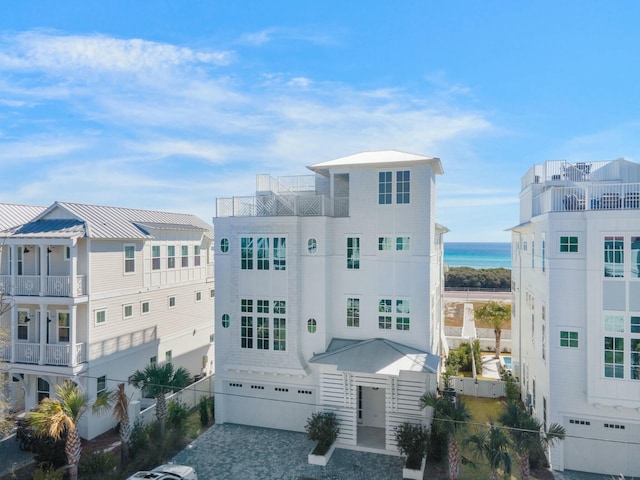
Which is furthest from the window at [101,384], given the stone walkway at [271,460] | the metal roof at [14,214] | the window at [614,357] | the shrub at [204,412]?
the window at [614,357]

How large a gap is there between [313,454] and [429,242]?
8763mm

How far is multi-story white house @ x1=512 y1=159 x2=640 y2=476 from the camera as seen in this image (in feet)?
41.4

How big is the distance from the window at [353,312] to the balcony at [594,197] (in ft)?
25.6

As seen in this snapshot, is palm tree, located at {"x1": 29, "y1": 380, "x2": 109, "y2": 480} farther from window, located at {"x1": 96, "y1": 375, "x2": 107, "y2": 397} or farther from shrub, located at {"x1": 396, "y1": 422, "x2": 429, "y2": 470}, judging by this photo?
shrub, located at {"x1": 396, "y1": 422, "x2": 429, "y2": 470}

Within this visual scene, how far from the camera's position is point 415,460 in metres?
13.4

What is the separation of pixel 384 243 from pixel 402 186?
7.82 ft

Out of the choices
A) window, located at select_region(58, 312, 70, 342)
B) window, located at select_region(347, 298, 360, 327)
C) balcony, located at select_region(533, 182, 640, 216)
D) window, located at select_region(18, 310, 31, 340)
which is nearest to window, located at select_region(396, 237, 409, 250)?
window, located at select_region(347, 298, 360, 327)

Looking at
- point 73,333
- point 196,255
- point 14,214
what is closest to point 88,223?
point 73,333

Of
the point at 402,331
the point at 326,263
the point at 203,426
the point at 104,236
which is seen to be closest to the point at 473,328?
the point at 402,331

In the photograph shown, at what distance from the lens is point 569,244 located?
44.0 feet

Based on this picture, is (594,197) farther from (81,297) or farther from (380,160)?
(81,297)

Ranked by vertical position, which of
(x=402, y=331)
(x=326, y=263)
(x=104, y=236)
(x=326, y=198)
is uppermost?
(x=326, y=198)

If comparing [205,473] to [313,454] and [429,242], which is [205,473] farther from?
[429,242]

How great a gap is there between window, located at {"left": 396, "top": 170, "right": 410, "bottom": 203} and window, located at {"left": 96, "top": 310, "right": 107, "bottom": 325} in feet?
42.0
